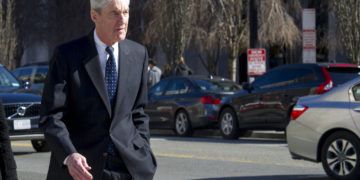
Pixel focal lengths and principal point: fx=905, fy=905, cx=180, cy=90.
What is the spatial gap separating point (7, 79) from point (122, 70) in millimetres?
12100

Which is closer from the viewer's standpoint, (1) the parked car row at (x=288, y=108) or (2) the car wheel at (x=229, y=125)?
(1) the parked car row at (x=288, y=108)

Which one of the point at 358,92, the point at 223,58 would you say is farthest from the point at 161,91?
the point at 223,58

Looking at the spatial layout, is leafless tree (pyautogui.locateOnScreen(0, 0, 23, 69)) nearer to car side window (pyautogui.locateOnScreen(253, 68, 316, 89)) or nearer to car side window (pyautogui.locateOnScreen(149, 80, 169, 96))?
car side window (pyautogui.locateOnScreen(149, 80, 169, 96))

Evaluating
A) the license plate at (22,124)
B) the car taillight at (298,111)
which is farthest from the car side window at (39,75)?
the car taillight at (298,111)

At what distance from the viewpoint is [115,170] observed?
450cm

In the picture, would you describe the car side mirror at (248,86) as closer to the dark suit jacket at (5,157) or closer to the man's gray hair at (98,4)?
the man's gray hair at (98,4)

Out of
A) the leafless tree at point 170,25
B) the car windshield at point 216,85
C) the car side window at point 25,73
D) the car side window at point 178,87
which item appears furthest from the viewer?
the leafless tree at point 170,25

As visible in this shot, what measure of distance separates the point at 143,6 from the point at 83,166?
28179 mm

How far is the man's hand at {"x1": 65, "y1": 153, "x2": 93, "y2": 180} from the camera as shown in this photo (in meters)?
4.25

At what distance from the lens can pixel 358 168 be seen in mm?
10875

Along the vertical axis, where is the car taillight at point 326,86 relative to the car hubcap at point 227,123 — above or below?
above

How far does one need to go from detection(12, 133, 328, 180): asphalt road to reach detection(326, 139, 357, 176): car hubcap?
0.82 meters

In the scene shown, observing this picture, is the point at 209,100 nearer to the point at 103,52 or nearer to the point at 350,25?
the point at 350,25

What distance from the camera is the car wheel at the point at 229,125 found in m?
19.1
